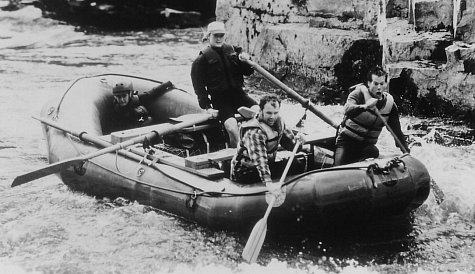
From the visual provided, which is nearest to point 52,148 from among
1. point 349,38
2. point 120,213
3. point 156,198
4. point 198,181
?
point 120,213

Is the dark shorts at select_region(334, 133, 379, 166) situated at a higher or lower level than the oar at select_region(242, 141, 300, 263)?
higher

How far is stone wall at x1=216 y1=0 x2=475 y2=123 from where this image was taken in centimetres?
790

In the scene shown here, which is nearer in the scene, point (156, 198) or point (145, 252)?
point (145, 252)

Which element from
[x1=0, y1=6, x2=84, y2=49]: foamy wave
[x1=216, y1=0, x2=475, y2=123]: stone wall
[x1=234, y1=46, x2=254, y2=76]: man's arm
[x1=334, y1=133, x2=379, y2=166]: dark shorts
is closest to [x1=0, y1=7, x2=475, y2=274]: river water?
[x1=334, y1=133, x2=379, y2=166]: dark shorts

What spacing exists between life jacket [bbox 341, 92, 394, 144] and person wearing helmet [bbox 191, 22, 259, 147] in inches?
42.2

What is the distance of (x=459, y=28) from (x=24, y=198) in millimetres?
5616

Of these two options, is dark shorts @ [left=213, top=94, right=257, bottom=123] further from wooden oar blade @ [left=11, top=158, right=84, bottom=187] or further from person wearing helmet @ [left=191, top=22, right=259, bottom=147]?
wooden oar blade @ [left=11, top=158, right=84, bottom=187]

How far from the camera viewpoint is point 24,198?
6.48 meters

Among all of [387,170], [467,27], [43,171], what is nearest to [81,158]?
[43,171]

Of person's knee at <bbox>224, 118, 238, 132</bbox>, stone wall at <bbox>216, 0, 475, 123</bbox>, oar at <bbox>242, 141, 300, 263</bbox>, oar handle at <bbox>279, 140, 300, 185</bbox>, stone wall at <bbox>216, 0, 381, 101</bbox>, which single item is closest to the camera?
oar at <bbox>242, 141, 300, 263</bbox>

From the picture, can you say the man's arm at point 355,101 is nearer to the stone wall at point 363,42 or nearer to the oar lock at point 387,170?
the oar lock at point 387,170

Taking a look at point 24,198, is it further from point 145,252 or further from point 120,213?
point 145,252

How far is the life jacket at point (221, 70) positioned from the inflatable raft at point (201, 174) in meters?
0.41

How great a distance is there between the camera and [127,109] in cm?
700
